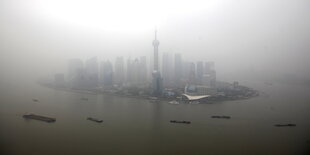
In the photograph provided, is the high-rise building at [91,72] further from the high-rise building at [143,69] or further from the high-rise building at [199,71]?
the high-rise building at [199,71]

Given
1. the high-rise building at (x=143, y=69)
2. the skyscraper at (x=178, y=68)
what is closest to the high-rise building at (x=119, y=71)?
the high-rise building at (x=143, y=69)

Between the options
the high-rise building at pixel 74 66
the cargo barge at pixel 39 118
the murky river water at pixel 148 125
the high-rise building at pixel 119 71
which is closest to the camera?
the murky river water at pixel 148 125

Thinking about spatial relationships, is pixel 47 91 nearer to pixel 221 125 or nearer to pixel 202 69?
pixel 202 69

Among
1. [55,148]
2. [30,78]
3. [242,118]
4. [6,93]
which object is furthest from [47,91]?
[242,118]

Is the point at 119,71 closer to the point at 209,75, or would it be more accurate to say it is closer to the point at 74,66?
the point at 74,66

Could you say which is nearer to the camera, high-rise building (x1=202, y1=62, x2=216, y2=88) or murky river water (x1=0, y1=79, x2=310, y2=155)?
murky river water (x1=0, y1=79, x2=310, y2=155)

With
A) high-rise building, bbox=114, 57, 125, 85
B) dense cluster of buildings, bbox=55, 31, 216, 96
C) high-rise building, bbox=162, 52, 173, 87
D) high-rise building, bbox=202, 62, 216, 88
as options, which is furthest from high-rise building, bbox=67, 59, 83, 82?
high-rise building, bbox=202, 62, 216, 88

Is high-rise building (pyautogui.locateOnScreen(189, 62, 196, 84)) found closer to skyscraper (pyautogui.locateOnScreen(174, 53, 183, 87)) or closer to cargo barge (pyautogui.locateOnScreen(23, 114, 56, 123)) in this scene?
skyscraper (pyautogui.locateOnScreen(174, 53, 183, 87))

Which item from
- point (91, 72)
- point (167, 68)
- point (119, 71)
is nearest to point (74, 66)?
point (91, 72)
